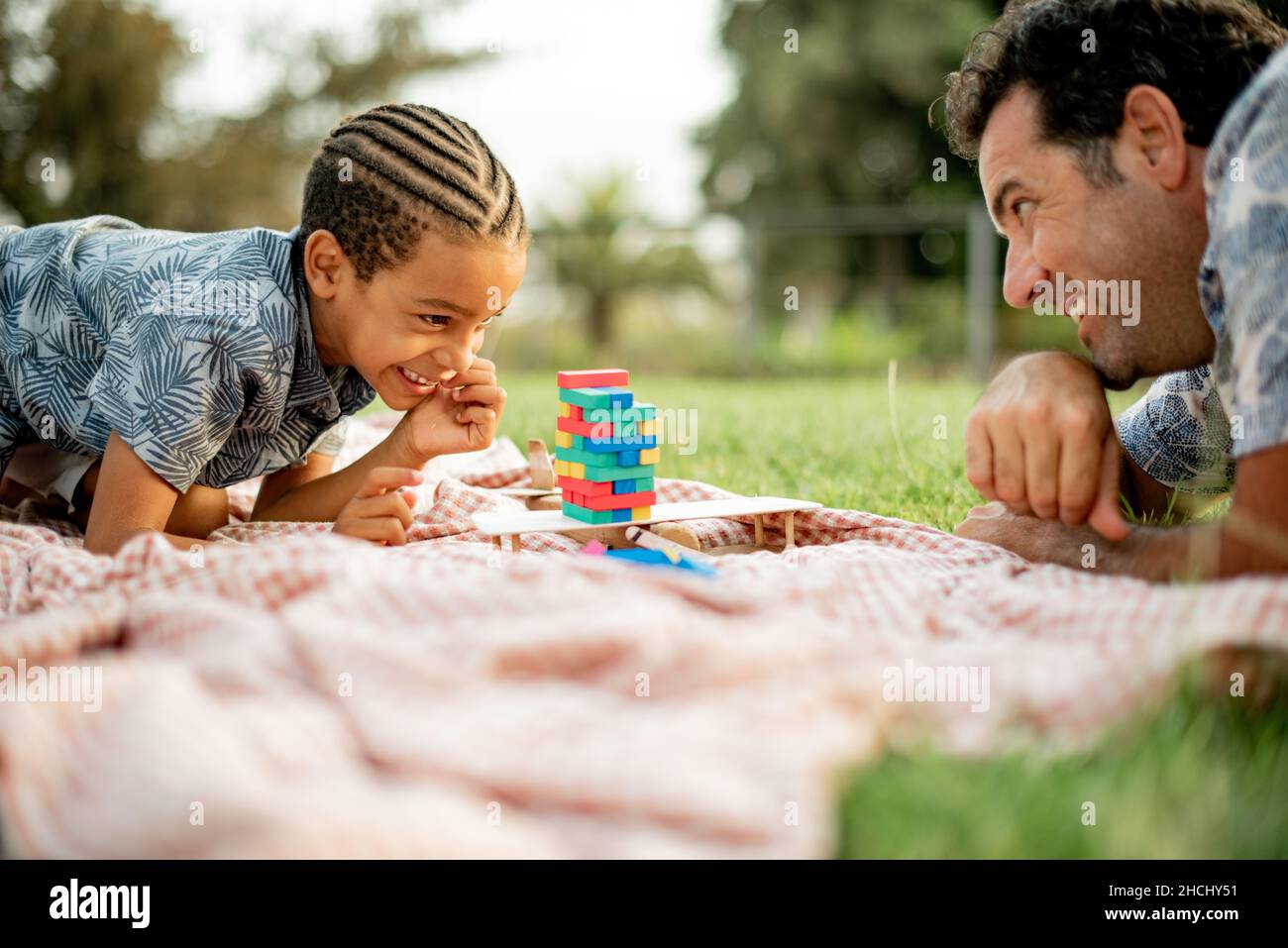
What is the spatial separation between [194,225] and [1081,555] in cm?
1544

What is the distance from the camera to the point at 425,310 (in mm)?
2643

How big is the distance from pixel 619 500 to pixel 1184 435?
1386mm

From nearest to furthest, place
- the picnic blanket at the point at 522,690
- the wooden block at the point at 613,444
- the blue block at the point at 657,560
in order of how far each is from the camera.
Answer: the picnic blanket at the point at 522,690 → the blue block at the point at 657,560 → the wooden block at the point at 613,444

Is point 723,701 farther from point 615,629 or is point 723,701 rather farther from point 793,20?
point 793,20

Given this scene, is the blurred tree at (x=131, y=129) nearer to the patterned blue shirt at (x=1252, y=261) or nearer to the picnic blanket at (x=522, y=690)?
the picnic blanket at (x=522, y=690)

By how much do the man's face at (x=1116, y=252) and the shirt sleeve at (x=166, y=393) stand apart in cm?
176

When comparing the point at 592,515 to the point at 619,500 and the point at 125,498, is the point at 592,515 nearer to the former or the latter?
the point at 619,500

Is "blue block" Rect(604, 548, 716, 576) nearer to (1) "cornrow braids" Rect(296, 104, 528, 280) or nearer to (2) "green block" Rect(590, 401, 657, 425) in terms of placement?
(2) "green block" Rect(590, 401, 657, 425)

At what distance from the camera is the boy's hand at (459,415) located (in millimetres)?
2797

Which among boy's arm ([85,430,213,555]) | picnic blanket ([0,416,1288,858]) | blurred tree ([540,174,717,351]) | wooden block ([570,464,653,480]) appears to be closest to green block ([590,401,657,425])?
wooden block ([570,464,653,480])

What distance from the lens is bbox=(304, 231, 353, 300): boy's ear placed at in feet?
8.98

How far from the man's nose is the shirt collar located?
164cm

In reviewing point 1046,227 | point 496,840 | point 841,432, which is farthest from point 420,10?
point 496,840

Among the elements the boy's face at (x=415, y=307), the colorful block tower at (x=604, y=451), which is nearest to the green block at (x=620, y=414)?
the colorful block tower at (x=604, y=451)
